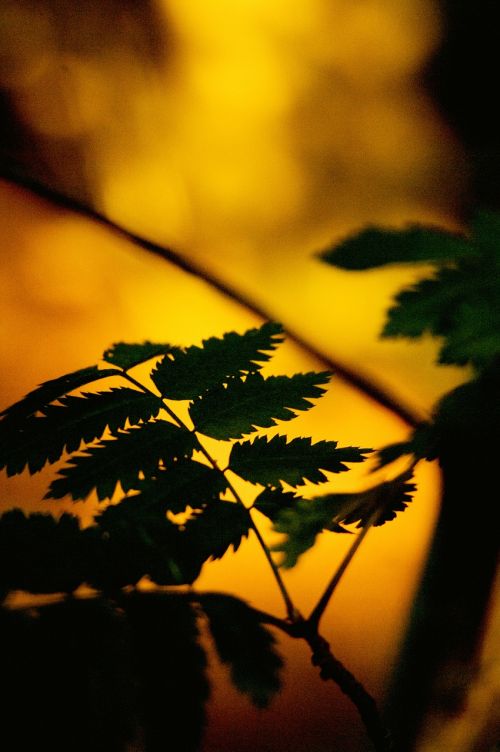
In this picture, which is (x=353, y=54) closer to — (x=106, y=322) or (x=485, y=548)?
(x=106, y=322)

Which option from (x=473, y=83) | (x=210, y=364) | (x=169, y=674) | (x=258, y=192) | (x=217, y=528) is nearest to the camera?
(x=169, y=674)

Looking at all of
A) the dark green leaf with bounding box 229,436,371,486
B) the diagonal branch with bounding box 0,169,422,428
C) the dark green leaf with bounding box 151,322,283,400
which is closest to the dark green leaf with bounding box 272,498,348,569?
the dark green leaf with bounding box 229,436,371,486

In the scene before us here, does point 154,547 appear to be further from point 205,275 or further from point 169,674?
point 205,275

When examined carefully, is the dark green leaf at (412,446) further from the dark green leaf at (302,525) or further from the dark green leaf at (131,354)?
the dark green leaf at (131,354)

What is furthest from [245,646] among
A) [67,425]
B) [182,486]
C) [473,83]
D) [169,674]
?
[473,83]

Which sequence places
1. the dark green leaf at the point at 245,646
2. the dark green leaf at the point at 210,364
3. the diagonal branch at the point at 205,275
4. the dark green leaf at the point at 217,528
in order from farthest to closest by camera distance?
the diagonal branch at the point at 205,275 → the dark green leaf at the point at 210,364 → the dark green leaf at the point at 217,528 → the dark green leaf at the point at 245,646

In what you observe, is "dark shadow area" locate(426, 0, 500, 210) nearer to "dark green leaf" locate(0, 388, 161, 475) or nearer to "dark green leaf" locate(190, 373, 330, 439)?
"dark green leaf" locate(190, 373, 330, 439)

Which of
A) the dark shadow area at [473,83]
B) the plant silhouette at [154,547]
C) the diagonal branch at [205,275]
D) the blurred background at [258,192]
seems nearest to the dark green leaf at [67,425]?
the plant silhouette at [154,547]
